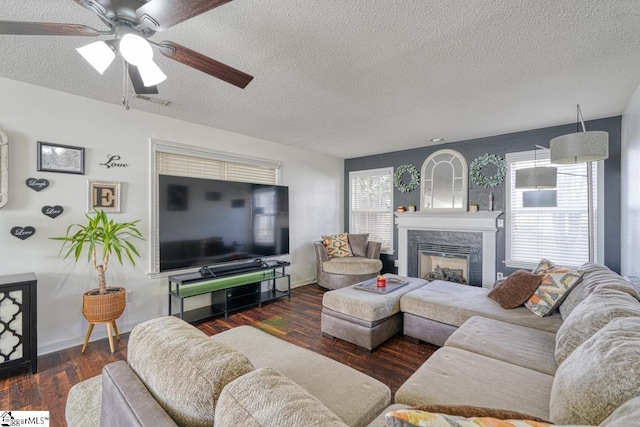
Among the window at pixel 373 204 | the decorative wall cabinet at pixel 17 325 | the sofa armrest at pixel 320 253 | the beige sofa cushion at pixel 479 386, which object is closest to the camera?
the beige sofa cushion at pixel 479 386

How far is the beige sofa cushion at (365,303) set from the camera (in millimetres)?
2723

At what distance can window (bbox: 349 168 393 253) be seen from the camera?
221 inches

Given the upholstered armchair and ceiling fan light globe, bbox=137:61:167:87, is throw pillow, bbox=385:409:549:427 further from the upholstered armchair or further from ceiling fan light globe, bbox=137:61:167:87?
the upholstered armchair

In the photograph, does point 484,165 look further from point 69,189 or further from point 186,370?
point 69,189

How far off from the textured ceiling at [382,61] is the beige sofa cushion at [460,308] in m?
2.01

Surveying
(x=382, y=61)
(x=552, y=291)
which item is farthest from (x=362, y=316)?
(x=382, y=61)

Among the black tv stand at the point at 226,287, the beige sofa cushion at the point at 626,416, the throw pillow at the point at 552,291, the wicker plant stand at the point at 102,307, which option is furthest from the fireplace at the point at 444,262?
the wicker plant stand at the point at 102,307

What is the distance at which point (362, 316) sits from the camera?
2744 millimetres

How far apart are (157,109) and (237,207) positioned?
59.1 inches

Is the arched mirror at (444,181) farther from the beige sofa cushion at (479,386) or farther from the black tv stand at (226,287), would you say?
the beige sofa cushion at (479,386)

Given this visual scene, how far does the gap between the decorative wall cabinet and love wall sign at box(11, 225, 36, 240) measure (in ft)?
1.30

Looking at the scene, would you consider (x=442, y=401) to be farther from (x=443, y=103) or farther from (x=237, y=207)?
(x=237, y=207)

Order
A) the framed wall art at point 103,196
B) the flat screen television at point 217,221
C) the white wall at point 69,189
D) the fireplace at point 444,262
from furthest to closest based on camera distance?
the fireplace at point 444,262, the flat screen television at point 217,221, the framed wall art at point 103,196, the white wall at point 69,189

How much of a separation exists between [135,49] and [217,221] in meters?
2.57
